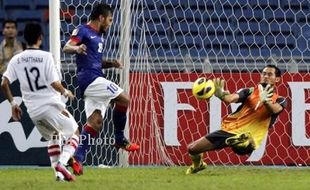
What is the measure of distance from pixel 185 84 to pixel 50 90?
12.1ft

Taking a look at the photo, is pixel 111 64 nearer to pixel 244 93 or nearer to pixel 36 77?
pixel 244 93

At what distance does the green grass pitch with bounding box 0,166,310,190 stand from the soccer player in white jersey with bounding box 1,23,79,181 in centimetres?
29

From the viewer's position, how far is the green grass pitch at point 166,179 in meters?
9.06

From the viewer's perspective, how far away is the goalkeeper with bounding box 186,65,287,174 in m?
11.1

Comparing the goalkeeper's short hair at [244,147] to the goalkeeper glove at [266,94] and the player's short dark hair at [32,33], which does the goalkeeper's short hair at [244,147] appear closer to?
the goalkeeper glove at [266,94]

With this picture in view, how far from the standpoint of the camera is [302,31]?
15.4 m

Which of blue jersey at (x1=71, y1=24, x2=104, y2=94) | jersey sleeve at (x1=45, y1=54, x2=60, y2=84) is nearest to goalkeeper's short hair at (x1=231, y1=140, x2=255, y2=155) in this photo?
blue jersey at (x1=71, y1=24, x2=104, y2=94)

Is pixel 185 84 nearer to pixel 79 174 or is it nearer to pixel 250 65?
pixel 250 65

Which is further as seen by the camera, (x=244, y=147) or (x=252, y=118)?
(x=252, y=118)

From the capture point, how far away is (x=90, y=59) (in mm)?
11266

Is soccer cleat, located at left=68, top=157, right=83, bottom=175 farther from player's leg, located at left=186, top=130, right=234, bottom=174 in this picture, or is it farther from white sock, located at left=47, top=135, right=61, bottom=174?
player's leg, located at left=186, top=130, right=234, bottom=174

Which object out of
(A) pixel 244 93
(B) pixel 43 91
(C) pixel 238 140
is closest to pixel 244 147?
(C) pixel 238 140

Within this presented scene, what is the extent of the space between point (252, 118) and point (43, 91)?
2.69m

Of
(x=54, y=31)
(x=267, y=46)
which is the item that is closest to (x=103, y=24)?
(x=54, y=31)
